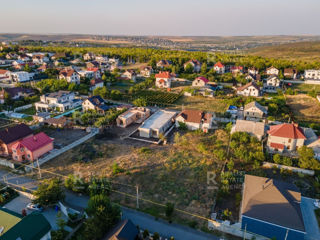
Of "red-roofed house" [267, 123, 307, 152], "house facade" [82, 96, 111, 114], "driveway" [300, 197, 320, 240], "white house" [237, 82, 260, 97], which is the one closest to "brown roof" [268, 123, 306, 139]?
"red-roofed house" [267, 123, 307, 152]

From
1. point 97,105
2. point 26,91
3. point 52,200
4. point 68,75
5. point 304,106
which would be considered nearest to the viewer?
point 52,200

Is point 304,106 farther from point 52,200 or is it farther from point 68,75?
point 68,75

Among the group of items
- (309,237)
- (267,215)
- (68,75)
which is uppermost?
(68,75)

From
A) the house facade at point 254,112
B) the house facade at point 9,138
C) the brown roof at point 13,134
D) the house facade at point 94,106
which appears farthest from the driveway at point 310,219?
the house facade at point 94,106

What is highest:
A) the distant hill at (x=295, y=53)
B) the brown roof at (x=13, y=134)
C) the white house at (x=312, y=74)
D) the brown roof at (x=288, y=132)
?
the distant hill at (x=295, y=53)

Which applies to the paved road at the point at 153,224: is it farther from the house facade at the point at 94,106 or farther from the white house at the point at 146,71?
the white house at the point at 146,71

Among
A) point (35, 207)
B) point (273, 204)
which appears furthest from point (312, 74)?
point (35, 207)

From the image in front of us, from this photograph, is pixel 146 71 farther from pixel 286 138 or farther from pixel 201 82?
pixel 286 138

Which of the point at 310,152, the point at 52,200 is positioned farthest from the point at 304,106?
the point at 52,200

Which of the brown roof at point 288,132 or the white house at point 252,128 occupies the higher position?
the brown roof at point 288,132
